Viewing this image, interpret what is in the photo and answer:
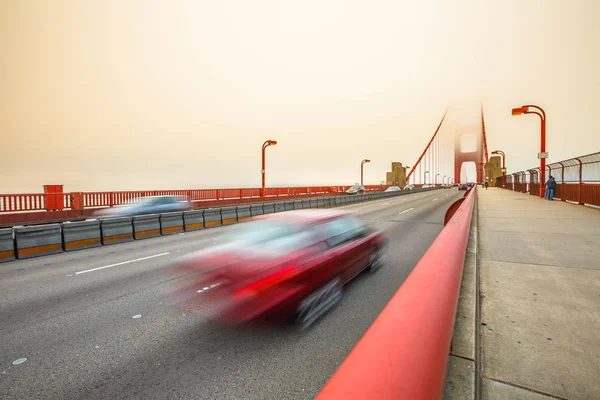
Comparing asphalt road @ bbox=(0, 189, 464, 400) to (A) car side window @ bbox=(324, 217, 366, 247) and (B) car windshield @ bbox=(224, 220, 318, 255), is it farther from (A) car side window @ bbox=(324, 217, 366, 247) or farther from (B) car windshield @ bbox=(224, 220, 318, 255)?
(B) car windshield @ bbox=(224, 220, 318, 255)

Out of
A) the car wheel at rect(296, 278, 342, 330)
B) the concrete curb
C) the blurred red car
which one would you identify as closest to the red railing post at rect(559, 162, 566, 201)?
the blurred red car

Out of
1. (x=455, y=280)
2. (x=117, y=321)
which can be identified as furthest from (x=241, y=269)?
(x=455, y=280)

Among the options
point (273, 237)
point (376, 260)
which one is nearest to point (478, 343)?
point (273, 237)

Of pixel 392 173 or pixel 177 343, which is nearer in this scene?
pixel 177 343

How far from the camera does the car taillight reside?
362 centimetres

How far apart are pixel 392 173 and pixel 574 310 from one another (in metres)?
96.0

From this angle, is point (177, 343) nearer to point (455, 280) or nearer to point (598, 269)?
point (455, 280)

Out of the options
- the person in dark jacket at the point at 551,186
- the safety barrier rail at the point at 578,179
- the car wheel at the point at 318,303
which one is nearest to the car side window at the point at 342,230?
the car wheel at the point at 318,303

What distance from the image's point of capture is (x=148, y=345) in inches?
139

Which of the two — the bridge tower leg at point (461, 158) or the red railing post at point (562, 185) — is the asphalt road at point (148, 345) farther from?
the bridge tower leg at point (461, 158)

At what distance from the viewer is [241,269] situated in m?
3.80

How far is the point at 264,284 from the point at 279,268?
268mm

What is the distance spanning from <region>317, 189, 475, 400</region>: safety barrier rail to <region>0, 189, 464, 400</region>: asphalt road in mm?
1386

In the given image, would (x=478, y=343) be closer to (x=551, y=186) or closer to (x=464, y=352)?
(x=464, y=352)
